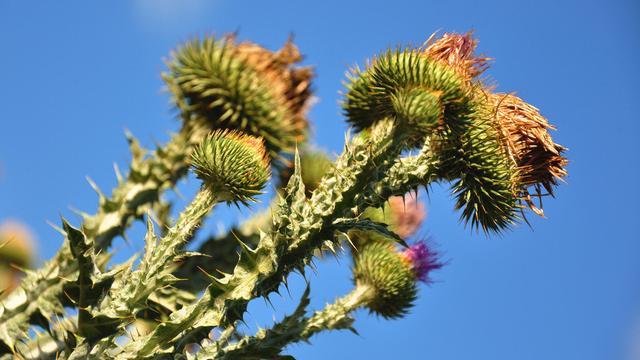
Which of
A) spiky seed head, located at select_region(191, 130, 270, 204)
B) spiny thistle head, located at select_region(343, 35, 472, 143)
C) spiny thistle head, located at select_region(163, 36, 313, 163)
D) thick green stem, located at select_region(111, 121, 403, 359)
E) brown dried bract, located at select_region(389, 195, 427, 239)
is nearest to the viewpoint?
thick green stem, located at select_region(111, 121, 403, 359)

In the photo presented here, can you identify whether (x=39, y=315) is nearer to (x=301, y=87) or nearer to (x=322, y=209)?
(x=322, y=209)

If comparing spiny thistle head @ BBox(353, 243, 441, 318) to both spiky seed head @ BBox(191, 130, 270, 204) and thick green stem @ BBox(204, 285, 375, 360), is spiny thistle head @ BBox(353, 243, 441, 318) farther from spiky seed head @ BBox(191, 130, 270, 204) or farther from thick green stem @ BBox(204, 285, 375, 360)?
spiky seed head @ BBox(191, 130, 270, 204)

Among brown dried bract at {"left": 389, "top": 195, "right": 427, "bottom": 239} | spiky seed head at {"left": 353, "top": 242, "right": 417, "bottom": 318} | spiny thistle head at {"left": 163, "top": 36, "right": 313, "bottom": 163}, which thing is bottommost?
spiky seed head at {"left": 353, "top": 242, "right": 417, "bottom": 318}

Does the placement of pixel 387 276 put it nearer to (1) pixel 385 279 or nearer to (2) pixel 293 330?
(1) pixel 385 279

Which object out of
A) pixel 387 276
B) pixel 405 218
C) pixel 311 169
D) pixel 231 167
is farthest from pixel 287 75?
pixel 231 167

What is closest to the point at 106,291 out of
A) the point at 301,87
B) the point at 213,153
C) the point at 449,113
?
the point at 213,153

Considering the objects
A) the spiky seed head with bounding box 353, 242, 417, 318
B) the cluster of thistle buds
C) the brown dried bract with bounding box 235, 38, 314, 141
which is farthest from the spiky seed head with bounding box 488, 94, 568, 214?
the brown dried bract with bounding box 235, 38, 314, 141

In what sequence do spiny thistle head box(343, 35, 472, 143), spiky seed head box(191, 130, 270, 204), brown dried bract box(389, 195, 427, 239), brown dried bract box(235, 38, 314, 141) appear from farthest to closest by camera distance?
brown dried bract box(235, 38, 314, 141) → brown dried bract box(389, 195, 427, 239) → spiky seed head box(191, 130, 270, 204) → spiny thistle head box(343, 35, 472, 143)
